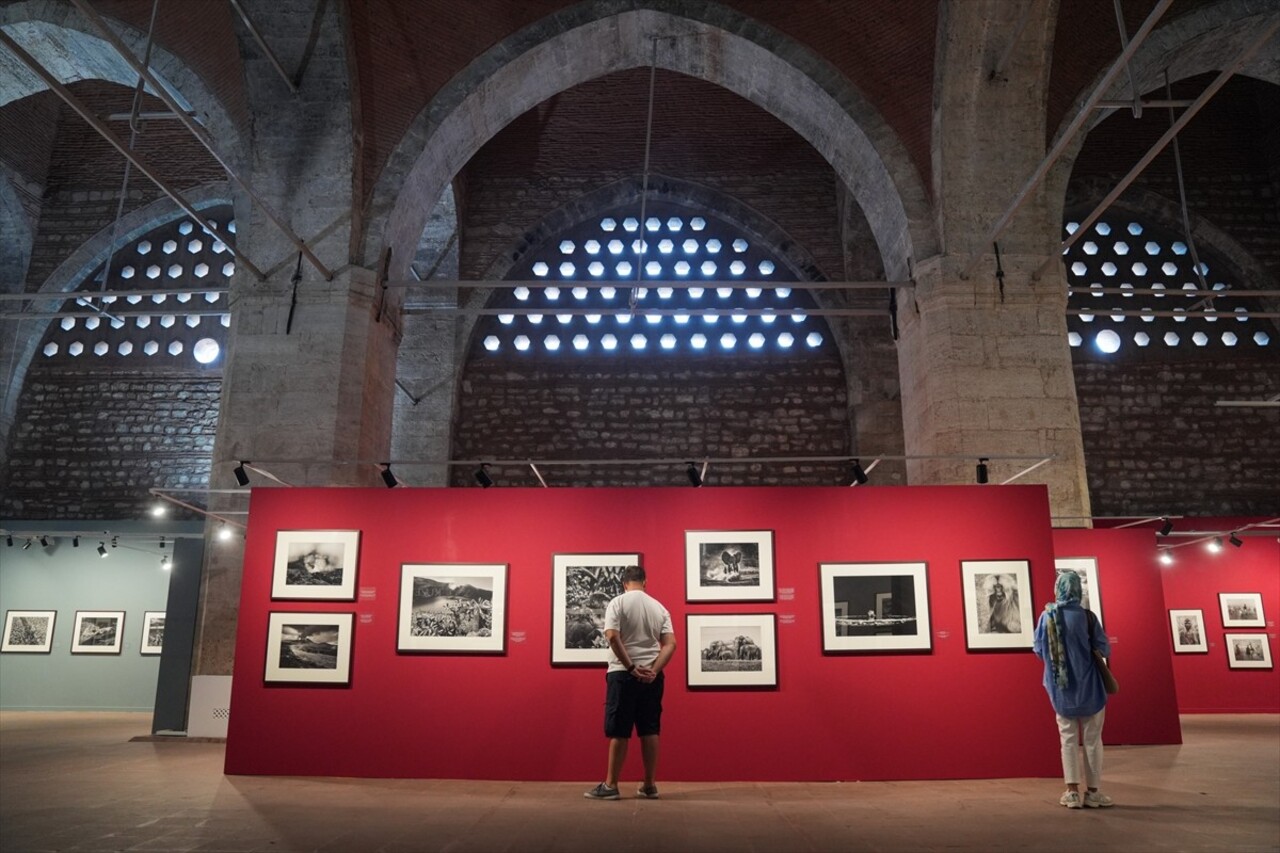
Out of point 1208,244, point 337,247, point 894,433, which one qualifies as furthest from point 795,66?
point 1208,244

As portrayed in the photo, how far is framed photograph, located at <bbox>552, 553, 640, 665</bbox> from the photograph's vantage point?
6293 mm

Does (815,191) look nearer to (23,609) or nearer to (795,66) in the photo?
(795,66)

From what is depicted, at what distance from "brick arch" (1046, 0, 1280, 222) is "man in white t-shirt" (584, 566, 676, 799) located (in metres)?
6.98

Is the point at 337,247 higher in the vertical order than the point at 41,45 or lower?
lower

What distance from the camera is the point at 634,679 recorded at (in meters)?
5.32

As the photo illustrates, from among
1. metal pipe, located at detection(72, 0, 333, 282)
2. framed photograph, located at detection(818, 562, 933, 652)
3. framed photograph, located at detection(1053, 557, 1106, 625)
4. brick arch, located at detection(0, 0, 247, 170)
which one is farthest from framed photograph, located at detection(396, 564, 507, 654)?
brick arch, located at detection(0, 0, 247, 170)

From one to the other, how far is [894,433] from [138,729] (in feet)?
37.9

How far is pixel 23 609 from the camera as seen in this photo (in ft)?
44.9

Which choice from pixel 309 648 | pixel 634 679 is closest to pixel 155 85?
pixel 309 648

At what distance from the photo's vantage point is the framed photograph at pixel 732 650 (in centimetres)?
625

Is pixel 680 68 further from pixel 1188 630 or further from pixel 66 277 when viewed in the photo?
pixel 66 277

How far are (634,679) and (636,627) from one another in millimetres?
312

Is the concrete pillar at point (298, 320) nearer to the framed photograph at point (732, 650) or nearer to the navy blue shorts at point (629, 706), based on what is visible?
the framed photograph at point (732, 650)

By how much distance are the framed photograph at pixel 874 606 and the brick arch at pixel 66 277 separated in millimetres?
13833
